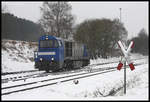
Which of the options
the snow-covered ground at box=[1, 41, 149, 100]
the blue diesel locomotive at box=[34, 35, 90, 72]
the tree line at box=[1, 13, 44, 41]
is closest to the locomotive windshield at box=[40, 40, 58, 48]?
the blue diesel locomotive at box=[34, 35, 90, 72]

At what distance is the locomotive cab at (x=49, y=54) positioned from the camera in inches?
827

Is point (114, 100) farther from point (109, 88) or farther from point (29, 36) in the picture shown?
point (29, 36)

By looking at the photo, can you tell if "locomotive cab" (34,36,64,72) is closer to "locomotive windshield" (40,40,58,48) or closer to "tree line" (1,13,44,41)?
"locomotive windshield" (40,40,58,48)

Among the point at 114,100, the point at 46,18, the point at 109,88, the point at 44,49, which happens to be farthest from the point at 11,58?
the point at 114,100

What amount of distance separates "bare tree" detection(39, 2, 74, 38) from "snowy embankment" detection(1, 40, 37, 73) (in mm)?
4055

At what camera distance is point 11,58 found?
→ 3080cm

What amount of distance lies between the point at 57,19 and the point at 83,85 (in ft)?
101

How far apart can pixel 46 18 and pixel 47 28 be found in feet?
5.76

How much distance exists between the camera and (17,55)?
109 ft

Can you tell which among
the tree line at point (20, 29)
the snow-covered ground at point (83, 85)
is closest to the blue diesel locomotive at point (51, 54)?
the snow-covered ground at point (83, 85)

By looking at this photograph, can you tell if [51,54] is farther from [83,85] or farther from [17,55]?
[17,55]

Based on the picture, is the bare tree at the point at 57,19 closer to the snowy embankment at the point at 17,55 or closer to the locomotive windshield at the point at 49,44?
the snowy embankment at the point at 17,55

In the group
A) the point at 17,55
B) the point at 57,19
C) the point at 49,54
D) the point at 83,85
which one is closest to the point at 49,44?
the point at 49,54

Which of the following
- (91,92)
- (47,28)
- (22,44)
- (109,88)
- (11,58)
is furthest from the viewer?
(47,28)
